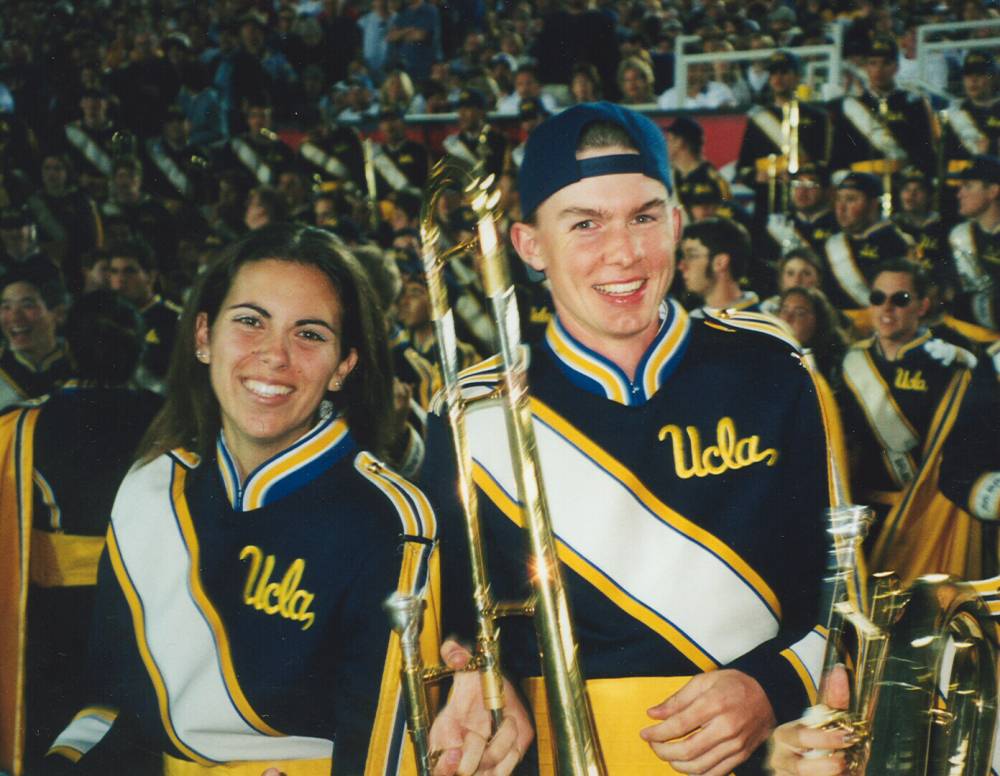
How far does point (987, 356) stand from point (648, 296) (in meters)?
A: 1.07

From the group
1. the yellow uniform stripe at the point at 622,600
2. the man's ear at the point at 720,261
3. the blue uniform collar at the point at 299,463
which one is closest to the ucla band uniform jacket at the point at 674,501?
the yellow uniform stripe at the point at 622,600

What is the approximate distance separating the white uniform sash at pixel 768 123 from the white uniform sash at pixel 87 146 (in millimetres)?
2078

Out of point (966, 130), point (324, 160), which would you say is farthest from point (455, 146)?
point (966, 130)

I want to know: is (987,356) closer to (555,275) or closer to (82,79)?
(555,275)

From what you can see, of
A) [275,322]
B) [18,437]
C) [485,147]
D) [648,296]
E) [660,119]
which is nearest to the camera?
[648,296]

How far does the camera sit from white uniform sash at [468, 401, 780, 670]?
1376 mm

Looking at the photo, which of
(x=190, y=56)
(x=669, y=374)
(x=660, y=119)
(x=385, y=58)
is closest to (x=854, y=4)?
(x=660, y=119)

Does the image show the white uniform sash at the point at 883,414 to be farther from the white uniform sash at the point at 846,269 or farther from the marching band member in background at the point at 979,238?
the white uniform sash at the point at 846,269

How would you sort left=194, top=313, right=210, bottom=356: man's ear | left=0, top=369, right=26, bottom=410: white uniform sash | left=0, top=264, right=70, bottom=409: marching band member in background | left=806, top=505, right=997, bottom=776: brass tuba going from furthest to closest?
left=0, top=264, right=70, bottom=409: marching band member in background, left=0, top=369, right=26, bottom=410: white uniform sash, left=194, top=313, right=210, bottom=356: man's ear, left=806, top=505, right=997, bottom=776: brass tuba

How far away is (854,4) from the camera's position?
4.20 metres

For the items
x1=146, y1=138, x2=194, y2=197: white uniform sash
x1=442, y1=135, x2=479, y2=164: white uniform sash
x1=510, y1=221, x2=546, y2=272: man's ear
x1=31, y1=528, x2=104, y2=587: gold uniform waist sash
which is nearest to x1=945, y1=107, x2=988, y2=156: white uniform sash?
x1=442, y1=135, x2=479, y2=164: white uniform sash

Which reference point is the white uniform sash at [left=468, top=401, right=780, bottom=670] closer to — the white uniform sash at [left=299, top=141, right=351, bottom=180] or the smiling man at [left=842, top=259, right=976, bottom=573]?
the smiling man at [left=842, top=259, right=976, bottom=573]

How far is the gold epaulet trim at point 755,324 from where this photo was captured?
1438mm

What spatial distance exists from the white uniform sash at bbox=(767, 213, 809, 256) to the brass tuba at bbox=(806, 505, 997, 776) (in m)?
2.39
